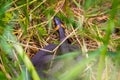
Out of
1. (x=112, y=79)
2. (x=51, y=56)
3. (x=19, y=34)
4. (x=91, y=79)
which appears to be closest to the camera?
(x=112, y=79)

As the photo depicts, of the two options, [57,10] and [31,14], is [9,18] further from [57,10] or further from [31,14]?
[57,10]

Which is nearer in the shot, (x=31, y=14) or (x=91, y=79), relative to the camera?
(x=91, y=79)

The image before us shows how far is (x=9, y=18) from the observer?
1.29 metres

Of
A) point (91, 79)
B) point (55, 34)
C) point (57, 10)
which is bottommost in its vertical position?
point (91, 79)

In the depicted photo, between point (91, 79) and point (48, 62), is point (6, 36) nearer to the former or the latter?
point (48, 62)

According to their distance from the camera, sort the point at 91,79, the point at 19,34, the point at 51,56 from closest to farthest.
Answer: the point at 91,79 < the point at 51,56 < the point at 19,34

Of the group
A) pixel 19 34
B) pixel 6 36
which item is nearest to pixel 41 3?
pixel 19 34

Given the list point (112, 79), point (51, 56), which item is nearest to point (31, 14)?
point (51, 56)

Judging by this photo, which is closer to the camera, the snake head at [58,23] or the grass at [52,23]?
the grass at [52,23]

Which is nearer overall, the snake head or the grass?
the grass

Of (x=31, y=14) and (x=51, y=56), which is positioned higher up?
(x=31, y=14)

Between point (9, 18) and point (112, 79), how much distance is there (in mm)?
544

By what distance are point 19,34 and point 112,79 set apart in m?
0.53

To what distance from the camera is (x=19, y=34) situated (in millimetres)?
1359
